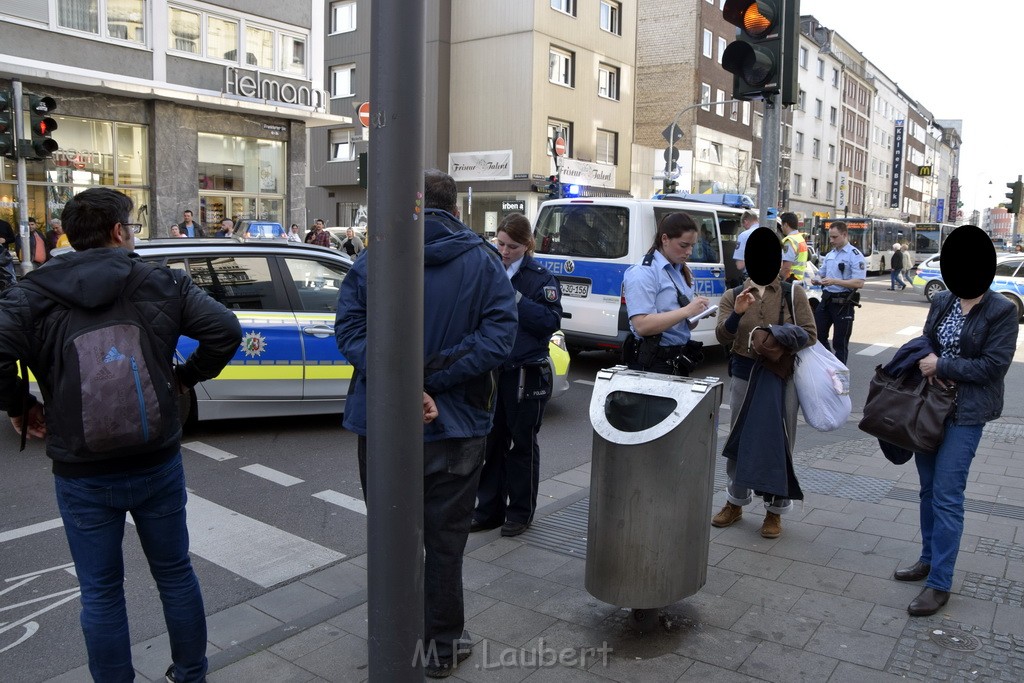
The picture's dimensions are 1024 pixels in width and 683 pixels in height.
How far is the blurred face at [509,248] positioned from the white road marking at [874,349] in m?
9.97

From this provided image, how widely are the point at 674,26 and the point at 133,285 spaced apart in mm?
Answer: 42736

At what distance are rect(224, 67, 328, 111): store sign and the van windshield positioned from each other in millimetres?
12028

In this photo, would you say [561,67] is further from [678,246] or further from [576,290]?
[678,246]

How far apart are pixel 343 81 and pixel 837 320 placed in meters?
30.9

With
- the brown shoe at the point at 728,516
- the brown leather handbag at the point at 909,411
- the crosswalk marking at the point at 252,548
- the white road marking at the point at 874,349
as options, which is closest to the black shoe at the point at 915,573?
the brown leather handbag at the point at 909,411

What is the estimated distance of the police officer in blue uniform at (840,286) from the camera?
10258mm

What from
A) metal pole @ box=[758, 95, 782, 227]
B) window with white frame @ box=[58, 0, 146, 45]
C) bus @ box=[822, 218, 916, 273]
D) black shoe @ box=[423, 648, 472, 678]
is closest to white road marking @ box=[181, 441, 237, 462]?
black shoe @ box=[423, 648, 472, 678]

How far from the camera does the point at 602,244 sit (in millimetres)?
10273

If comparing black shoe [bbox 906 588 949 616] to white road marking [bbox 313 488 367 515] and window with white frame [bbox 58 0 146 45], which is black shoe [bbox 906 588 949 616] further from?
window with white frame [bbox 58 0 146 45]

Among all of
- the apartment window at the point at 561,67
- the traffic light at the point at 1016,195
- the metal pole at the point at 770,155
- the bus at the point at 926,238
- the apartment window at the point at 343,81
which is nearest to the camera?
the metal pole at the point at 770,155

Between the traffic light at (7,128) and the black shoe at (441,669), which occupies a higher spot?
the traffic light at (7,128)

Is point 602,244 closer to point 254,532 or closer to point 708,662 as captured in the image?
point 254,532

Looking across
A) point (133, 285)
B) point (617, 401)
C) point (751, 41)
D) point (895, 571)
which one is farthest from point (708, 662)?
point (751, 41)

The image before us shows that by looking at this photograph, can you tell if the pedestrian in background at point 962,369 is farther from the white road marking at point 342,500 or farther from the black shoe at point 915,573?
the white road marking at point 342,500
